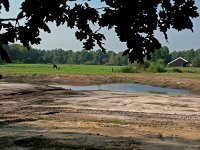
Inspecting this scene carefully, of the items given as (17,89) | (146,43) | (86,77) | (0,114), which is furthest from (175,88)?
(146,43)

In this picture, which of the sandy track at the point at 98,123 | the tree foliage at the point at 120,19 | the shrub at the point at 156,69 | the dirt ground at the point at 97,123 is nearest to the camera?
the tree foliage at the point at 120,19

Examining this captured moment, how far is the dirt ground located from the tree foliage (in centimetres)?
630

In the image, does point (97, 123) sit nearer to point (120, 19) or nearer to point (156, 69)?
point (120, 19)

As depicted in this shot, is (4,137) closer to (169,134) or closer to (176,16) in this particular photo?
(169,134)

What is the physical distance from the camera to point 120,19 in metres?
5.70

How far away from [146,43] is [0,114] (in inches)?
619

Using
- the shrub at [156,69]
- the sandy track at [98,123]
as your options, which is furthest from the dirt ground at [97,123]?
the shrub at [156,69]

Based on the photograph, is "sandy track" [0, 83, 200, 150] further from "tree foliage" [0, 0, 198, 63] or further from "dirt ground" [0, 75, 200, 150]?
"tree foliage" [0, 0, 198, 63]

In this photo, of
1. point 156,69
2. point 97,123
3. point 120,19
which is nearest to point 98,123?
point 97,123

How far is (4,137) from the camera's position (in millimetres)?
13711

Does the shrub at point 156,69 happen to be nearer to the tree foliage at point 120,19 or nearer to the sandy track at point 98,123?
the sandy track at point 98,123

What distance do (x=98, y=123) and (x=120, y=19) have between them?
11.9 meters

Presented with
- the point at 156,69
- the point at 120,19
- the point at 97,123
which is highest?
the point at 120,19

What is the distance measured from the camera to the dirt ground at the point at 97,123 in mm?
12624
